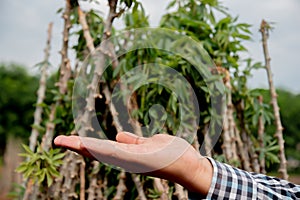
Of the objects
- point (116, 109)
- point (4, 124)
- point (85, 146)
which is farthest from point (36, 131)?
point (4, 124)

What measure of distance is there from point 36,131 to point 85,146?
29.7 inches

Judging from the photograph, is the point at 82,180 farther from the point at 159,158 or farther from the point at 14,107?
the point at 14,107

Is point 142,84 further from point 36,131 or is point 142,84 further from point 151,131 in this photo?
point 36,131

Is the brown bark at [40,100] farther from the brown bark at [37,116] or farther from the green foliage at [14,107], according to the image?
the green foliage at [14,107]

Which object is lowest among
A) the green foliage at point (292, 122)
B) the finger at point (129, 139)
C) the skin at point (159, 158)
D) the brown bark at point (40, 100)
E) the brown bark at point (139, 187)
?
the brown bark at point (139, 187)

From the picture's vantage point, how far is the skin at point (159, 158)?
0.62 metres

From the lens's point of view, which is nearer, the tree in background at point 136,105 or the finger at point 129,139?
the finger at point 129,139

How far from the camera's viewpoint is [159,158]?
24.5 inches

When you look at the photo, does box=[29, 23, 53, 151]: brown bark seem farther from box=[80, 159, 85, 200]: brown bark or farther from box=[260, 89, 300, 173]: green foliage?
box=[260, 89, 300, 173]: green foliage

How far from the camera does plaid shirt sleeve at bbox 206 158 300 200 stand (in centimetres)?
66

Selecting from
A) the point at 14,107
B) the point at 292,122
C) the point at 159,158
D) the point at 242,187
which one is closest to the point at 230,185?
the point at 242,187

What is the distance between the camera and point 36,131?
136 centimetres

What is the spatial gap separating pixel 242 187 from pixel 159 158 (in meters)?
0.15

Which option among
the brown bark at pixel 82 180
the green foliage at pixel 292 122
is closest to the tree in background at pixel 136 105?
the brown bark at pixel 82 180
